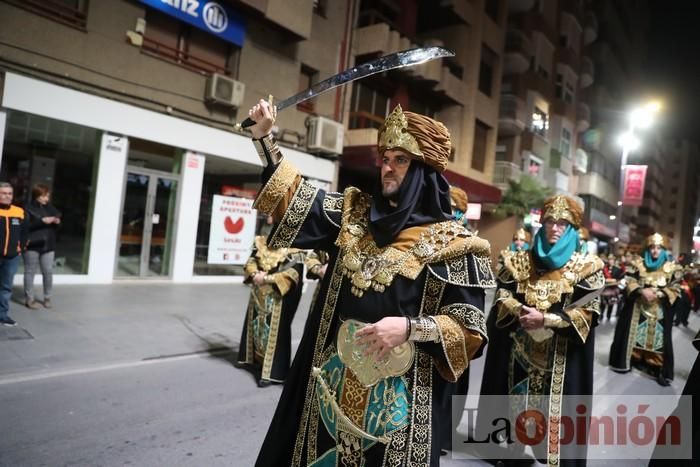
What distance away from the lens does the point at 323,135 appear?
48.1 feet

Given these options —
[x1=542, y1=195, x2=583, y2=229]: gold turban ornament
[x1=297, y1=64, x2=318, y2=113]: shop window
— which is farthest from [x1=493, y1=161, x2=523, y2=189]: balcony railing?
[x1=542, y1=195, x2=583, y2=229]: gold turban ornament

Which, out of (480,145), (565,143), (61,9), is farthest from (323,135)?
(565,143)

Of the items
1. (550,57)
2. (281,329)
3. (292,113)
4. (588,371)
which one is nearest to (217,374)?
(281,329)

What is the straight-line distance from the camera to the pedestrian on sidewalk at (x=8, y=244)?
6516mm

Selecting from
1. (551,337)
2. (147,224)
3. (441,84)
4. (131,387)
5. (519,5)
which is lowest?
(131,387)

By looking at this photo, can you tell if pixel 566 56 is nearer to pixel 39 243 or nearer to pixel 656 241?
pixel 656 241

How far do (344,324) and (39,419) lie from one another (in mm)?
3413

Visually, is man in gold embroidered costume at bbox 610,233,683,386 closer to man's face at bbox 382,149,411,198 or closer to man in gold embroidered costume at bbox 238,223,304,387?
man in gold embroidered costume at bbox 238,223,304,387

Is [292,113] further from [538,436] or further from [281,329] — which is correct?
[538,436]

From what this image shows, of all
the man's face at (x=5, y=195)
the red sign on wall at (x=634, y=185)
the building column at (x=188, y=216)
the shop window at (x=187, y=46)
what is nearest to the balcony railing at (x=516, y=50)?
the red sign on wall at (x=634, y=185)

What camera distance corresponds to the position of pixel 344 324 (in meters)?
2.11

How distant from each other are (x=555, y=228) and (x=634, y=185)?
22.1 m

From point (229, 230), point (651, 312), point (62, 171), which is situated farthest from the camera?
point (229, 230)

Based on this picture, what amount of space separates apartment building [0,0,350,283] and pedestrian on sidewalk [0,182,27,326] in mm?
2798
